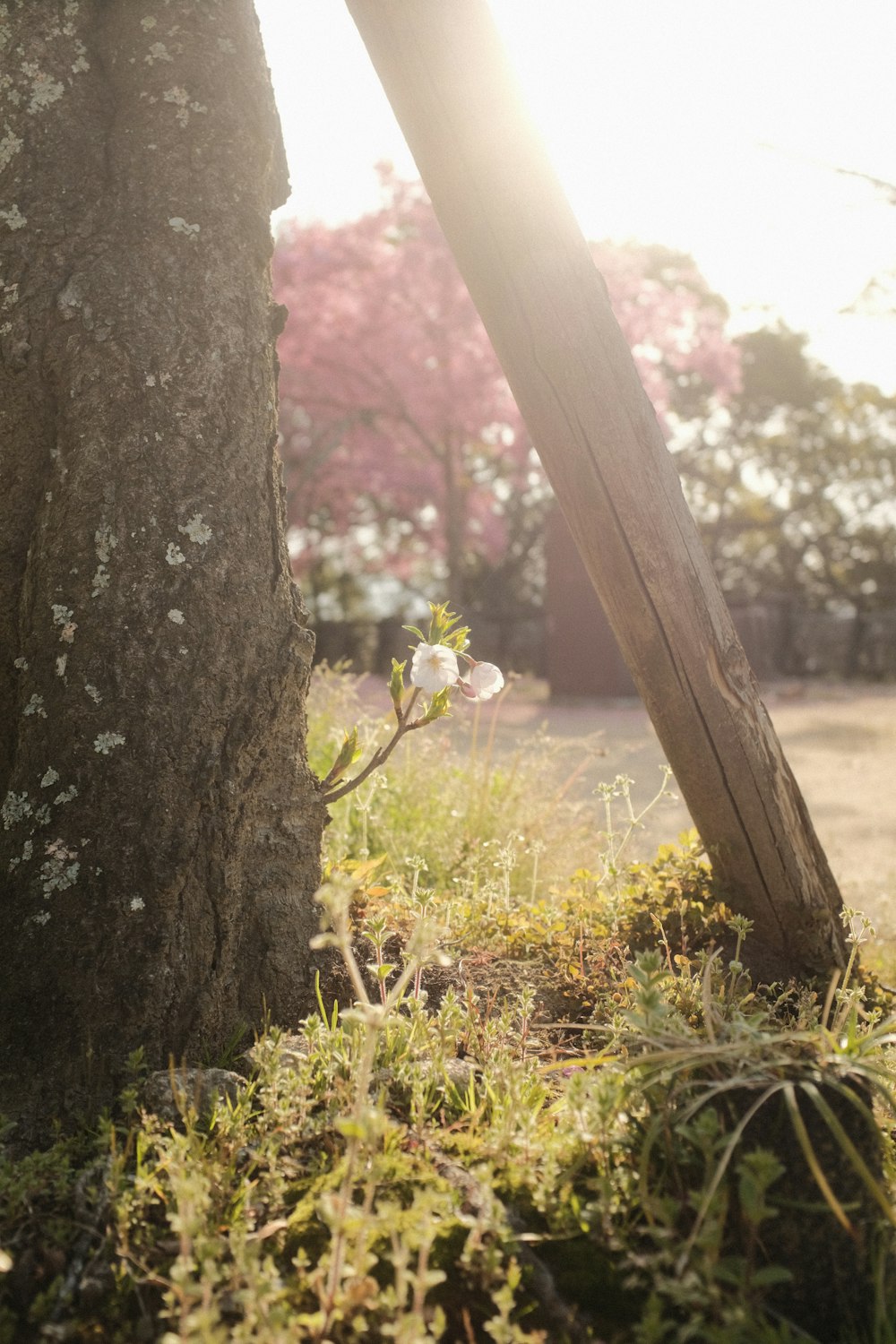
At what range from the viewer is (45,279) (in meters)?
1.90

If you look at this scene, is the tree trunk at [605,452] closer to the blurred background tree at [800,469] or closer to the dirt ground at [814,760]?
the dirt ground at [814,760]

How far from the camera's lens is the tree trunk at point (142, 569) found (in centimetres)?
172

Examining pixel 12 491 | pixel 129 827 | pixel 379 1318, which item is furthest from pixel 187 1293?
pixel 12 491

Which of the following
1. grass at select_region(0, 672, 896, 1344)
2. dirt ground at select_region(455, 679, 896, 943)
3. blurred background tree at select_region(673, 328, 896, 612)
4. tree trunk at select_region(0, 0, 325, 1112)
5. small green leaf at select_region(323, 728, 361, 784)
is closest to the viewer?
grass at select_region(0, 672, 896, 1344)

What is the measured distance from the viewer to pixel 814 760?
855 cm

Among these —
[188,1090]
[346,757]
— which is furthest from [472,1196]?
[346,757]

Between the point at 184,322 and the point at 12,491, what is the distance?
50 centimetres

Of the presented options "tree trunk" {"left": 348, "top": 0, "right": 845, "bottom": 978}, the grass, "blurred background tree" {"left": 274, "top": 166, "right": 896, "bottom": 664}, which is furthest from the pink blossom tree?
the grass

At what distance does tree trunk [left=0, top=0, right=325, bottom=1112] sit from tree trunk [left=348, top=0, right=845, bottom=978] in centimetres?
47

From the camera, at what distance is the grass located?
3.96 feet

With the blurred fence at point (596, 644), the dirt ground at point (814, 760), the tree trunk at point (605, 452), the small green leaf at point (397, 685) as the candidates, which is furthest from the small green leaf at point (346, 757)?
the blurred fence at point (596, 644)

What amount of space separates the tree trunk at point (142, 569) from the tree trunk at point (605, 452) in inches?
18.4

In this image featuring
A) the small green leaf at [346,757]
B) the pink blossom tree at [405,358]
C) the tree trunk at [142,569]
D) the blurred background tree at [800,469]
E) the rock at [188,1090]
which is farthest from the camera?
the blurred background tree at [800,469]

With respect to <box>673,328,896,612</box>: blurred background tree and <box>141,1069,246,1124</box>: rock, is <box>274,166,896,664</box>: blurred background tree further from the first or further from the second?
<box>141,1069,246,1124</box>: rock
